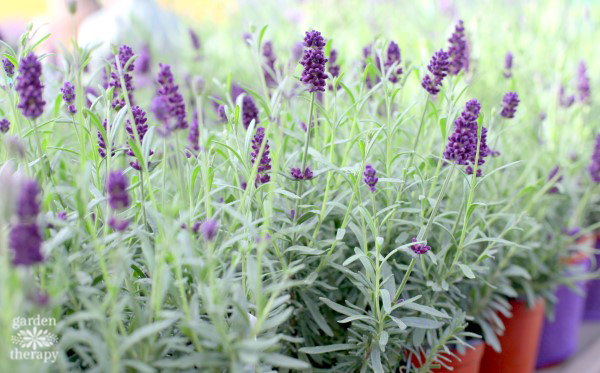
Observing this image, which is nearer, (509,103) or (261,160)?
(261,160)

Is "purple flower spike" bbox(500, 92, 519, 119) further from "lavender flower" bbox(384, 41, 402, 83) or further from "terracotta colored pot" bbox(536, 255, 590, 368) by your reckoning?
"terracotta colored pot" bbox(536, 255, 590, 368)

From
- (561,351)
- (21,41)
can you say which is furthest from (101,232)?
(561,351)

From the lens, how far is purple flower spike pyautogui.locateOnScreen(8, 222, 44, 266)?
598mm

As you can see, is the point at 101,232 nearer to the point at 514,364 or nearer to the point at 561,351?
the point at 514,364

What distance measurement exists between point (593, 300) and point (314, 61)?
1884mm

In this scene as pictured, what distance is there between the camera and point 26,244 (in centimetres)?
60

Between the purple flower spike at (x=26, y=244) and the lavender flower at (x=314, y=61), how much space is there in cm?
46

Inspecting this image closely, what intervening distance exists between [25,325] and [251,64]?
1.95 meters

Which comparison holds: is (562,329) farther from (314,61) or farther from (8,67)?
(8,67)

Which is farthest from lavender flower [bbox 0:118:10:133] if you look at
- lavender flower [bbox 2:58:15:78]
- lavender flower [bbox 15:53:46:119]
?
lavender flower [bbox 15:53:46:119]

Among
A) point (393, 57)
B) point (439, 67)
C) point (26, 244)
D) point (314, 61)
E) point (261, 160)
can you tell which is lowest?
point (26, 244)

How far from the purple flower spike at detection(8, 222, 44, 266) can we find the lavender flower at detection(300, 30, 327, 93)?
1.52ft

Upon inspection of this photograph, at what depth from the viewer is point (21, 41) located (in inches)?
40.2

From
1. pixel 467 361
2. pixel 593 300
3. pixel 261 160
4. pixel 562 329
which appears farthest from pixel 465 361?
pixel 593 300
